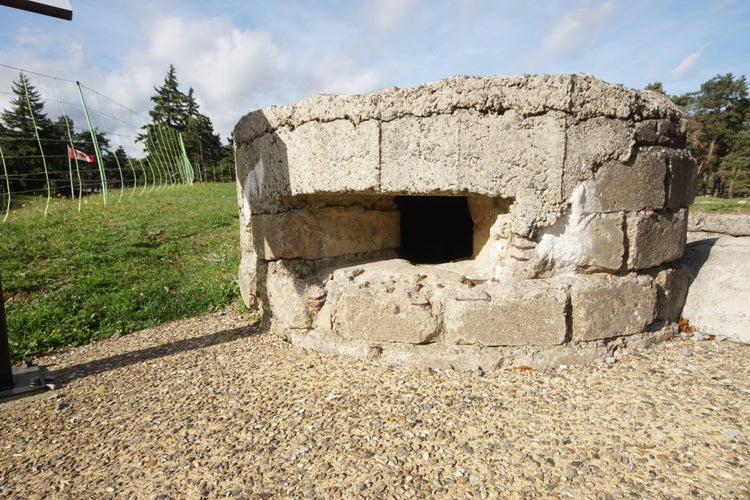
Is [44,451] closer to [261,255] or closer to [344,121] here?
[261,255]

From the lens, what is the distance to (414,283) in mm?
3064

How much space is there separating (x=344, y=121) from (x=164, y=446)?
2270 mm

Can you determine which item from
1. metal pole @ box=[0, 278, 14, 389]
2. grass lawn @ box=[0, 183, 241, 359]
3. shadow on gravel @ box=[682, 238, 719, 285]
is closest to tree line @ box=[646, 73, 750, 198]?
shadow on gravel @ box=[682, 238, 719, 285]

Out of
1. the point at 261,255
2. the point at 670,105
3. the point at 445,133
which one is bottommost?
the point at 261,255

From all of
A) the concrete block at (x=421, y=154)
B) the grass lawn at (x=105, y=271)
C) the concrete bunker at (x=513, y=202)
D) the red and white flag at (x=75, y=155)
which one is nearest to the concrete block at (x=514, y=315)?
the concrete bunker at (x=513, y=202)

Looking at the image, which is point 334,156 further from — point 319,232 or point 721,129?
point 721,129

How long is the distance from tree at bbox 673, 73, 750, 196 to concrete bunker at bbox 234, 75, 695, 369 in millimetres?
27206

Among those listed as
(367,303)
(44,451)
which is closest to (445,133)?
(367,303)

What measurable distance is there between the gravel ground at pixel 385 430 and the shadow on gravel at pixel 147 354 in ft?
0.20

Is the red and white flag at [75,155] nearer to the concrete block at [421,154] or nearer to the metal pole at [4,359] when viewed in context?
the metal pole at [4,359]

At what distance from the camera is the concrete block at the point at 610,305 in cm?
279

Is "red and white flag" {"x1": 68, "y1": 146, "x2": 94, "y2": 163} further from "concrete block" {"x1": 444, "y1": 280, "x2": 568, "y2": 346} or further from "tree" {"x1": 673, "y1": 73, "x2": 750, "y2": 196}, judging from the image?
"tree" {"x1": 673, "y1": 73, "x2": 750, "y2": 196}

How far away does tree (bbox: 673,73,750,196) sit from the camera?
2467cm

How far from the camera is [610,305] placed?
283cm
